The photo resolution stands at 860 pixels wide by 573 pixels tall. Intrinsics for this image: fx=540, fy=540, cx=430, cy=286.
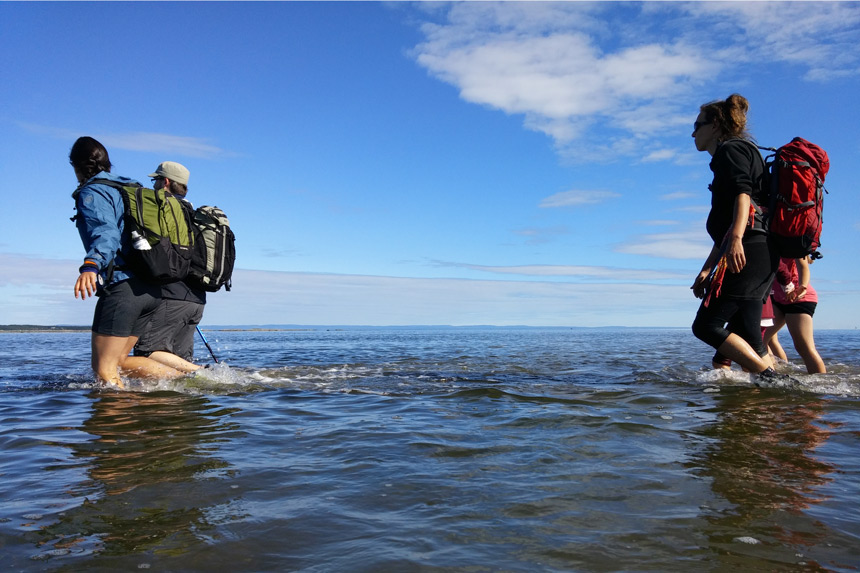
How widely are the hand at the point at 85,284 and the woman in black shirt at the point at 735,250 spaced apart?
5805mm

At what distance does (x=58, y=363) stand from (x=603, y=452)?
12205 millimetres

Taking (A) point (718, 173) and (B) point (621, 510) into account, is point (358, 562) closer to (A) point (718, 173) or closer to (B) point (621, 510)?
(B) point (621, 510)

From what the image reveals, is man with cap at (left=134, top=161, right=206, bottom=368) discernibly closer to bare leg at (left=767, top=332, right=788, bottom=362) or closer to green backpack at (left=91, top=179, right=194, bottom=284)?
green backpack at (left=91, top=179, right=194, bottom=284)

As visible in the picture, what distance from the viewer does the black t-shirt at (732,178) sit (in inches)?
204

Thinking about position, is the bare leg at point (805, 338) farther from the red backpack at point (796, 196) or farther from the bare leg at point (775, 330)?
the red backpack at point (796, 196)

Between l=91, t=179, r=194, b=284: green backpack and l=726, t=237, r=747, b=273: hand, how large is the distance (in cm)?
561

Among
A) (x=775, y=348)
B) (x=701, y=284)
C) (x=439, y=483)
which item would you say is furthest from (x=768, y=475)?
(x=775, y=348)

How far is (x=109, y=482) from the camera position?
2.99m

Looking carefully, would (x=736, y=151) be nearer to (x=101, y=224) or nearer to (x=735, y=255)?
(x=735, y=255)

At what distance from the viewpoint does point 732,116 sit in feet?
18.3

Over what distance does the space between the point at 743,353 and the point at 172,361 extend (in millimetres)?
6369

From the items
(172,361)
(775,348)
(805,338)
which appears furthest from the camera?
(775,348)

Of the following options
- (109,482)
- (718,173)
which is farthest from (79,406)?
(718,173)

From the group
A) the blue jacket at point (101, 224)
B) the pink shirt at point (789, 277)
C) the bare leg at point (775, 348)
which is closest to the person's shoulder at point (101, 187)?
the blue jacket at point (101, 224)
